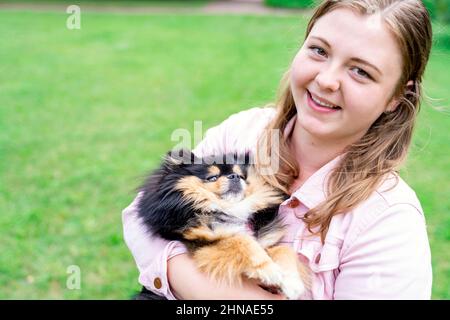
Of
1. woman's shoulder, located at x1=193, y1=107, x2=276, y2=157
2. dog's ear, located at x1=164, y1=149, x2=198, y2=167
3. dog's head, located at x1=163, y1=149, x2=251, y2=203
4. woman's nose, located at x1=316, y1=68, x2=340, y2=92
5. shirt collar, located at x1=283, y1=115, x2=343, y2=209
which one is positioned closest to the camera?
woman's nose, located at x1=316, y1=68, x2=340, y2=92

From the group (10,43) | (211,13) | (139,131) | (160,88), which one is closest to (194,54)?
(160,88)

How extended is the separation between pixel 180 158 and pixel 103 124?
518cm

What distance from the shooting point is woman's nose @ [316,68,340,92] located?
6.35 ft

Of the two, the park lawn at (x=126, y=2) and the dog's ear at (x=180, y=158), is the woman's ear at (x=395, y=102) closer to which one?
the dog's ear at (x=180, y=158)

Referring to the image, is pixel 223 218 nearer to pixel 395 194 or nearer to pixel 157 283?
pixel 157 283

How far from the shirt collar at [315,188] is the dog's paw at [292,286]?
30cm

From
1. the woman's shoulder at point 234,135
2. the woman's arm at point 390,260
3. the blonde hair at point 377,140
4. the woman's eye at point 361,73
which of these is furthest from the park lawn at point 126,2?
the woman's arm at point 390,260

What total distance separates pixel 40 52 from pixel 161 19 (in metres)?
5.63

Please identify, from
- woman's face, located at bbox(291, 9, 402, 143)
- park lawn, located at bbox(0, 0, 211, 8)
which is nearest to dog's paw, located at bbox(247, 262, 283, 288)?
woman's face, located at bbox(291, 9, 402, 143)

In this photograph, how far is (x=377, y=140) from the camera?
214 centimetres

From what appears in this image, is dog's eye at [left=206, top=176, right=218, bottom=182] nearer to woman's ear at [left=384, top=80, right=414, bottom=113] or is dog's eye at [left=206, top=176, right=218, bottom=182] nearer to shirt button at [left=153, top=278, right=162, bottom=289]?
shirt button at [left=153, top=278, right=162, bottom=289]

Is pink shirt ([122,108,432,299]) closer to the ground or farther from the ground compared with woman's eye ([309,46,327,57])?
closer to the ground

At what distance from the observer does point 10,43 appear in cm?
1166

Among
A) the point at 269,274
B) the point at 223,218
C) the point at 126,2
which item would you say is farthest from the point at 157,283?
the point at 126,2
